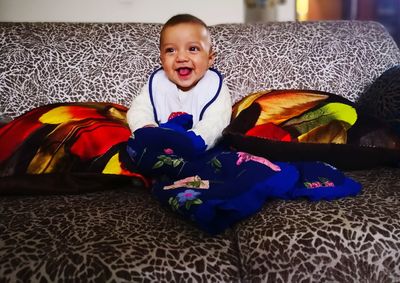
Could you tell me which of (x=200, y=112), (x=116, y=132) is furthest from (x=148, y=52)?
(x=116, y=132)

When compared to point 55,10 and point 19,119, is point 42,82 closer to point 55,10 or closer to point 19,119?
point 19,119

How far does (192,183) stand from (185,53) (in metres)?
0.57

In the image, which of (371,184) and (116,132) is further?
(116,132)

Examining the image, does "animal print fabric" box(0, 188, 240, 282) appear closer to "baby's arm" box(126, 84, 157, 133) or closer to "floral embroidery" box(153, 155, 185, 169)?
"floral embroidery" box(153, 155, 185, 169)

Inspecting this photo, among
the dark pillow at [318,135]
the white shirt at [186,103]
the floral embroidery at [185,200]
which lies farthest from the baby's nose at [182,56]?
the floral embroidery at [185,200]

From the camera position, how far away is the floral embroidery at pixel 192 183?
2.97 feet

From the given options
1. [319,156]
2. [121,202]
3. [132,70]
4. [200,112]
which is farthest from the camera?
[132,70]

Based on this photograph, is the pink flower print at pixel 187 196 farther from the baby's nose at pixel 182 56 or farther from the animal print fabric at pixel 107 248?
the baby's nose at pixel 182 56

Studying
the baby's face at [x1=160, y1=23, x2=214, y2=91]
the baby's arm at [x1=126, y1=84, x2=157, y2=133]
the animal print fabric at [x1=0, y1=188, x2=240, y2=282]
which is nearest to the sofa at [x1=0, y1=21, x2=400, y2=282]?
the animal print fabric at [x1=0, y1=188, x2=240, y2=282]

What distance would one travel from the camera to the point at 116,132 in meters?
1.16

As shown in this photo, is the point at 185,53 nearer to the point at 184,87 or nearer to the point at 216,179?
the point at 184,87

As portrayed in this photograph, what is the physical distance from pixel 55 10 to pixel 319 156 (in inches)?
65.7

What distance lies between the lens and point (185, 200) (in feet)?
2.75

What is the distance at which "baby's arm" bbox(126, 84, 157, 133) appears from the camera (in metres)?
1.25
